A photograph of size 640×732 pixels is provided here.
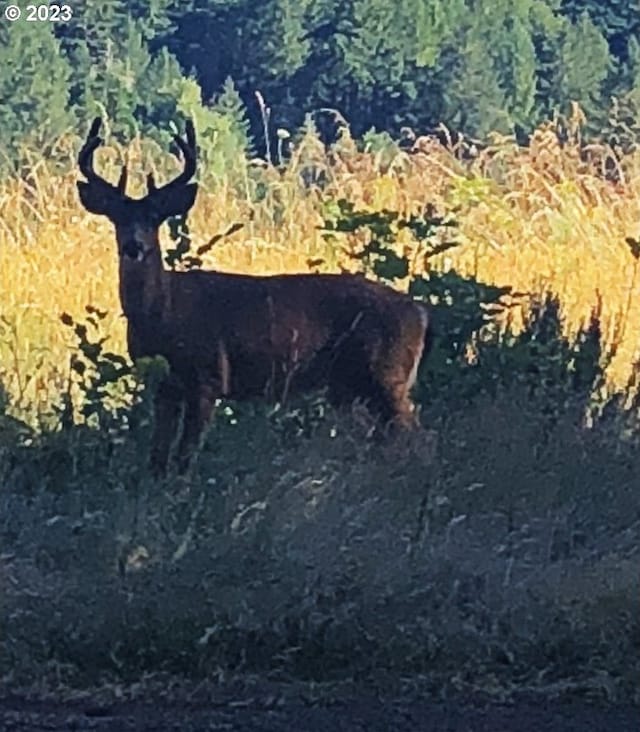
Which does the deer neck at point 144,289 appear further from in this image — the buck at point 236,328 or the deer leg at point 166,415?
the deer leg at point 166,415

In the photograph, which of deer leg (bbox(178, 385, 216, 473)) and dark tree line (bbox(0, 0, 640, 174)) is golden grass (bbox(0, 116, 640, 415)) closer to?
dark tree line (bbox(0, 0, 640, 174))

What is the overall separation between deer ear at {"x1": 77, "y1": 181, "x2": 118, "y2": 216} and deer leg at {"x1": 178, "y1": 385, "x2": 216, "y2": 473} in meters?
0.79

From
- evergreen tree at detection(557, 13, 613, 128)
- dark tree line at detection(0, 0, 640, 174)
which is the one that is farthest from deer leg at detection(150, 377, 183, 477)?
evergreen tree at detection(557, 13, 613, 128)

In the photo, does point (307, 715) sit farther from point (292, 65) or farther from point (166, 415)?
point (292, 65)

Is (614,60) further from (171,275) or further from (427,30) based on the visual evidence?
(171,275)

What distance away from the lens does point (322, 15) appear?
7.96m

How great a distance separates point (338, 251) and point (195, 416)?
3.06ft

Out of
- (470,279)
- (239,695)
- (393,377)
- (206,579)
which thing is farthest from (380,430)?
(239,695)

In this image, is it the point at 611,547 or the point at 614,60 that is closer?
the point at 611,547

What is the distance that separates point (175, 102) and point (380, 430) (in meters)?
1.54

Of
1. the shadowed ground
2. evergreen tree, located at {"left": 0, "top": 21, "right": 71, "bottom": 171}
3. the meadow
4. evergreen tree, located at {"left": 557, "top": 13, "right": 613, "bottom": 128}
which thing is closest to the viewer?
the shadowed ground

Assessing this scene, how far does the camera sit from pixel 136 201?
26.1 feet

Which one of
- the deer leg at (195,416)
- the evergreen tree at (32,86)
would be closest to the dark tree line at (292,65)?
the evergreen tree at (32,86)

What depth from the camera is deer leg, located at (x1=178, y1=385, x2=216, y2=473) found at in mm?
7914
